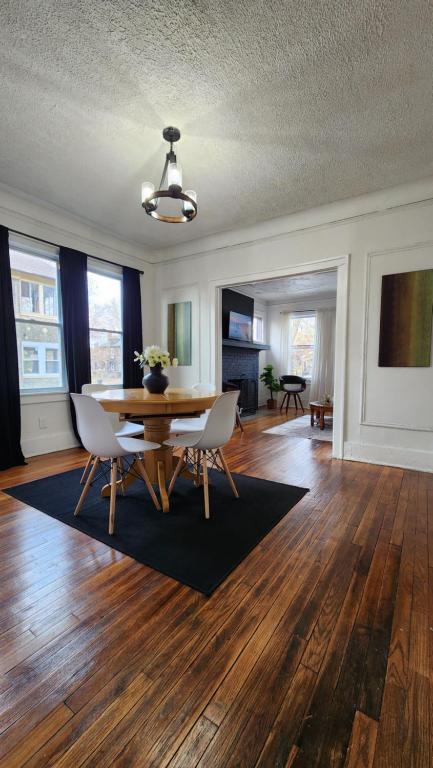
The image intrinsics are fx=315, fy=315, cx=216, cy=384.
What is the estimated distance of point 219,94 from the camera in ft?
6.72

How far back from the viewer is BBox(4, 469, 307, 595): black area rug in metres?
1.68

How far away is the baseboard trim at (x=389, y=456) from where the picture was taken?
318 centimetres

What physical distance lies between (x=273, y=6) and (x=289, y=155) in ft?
3.81

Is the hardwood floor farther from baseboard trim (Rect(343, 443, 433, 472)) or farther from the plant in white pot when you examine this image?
baseboard trim (Rect(343, 443, 433, 472))

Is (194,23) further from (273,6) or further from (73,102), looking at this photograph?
(73,102)

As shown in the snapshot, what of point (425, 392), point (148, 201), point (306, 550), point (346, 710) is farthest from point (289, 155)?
point (346, 710)

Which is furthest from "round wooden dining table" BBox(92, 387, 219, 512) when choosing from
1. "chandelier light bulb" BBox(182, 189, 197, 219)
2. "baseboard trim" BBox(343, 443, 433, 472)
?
"baseboard trim" BBox(343, 443, 433, 472)

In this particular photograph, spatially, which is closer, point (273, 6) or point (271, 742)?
point (271, 742)

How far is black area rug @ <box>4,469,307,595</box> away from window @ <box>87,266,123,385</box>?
1.80 m

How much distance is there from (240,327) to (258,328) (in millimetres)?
1689

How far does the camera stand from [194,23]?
64.4 inches

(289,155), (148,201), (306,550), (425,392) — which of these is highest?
(289,155)

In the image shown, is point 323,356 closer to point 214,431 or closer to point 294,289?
point 294,289

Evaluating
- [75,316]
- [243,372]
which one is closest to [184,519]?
[75,316]
